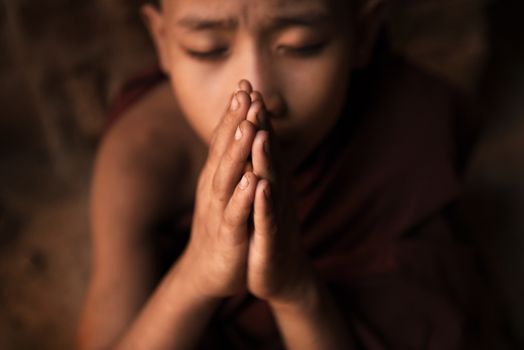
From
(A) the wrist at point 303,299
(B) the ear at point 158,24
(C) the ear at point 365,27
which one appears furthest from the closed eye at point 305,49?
(A) the wrist at point 303,299

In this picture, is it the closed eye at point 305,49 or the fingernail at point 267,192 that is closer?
the fingernail at point 267,192

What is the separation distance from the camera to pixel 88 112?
164cm

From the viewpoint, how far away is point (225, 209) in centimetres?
73

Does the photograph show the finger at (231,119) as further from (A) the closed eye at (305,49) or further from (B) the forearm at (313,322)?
(B) the forearm at (313,322)

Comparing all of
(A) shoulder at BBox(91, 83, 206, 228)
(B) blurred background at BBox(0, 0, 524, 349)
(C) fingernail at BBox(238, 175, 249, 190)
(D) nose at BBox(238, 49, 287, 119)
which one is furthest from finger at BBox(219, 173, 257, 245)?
(B) blurred background at BBox(0, 0, 524, 349)

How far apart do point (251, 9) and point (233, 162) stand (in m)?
0.22

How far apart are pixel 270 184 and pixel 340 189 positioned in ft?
1.50

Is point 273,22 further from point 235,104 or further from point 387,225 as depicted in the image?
point 387,225

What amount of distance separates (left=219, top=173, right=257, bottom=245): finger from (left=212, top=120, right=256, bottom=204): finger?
0.05 ft

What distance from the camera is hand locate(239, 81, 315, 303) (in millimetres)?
691

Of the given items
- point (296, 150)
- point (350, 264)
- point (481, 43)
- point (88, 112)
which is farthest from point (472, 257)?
point (88, 112)

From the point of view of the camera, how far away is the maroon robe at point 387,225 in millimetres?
1080

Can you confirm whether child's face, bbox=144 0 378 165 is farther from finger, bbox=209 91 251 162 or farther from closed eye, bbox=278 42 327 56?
finger, bbox=209 91 251 162

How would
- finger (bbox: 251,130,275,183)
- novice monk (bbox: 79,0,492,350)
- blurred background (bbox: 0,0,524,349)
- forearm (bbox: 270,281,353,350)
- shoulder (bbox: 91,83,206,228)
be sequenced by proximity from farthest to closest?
1. blurred background (bbox: 0,0,524,349)
2. shoulder (bbox: 91,83,206,228)
3. forearm (bbox: 270,281,353,350)
4. novice monk (bbox: 79,0,492,350)
5. finger (bbox: 251,130,275,183)
